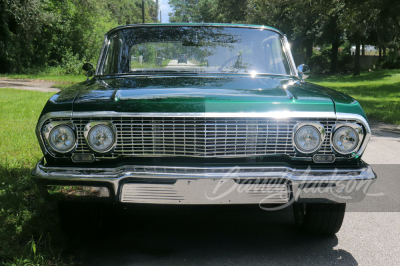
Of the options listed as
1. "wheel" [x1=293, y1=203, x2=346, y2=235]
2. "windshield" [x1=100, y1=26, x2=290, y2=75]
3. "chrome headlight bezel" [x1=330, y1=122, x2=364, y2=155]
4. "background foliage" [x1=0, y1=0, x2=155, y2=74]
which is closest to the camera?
"chrome headlight bezel" [x1=330, y1=122, x2=364, y2=155]

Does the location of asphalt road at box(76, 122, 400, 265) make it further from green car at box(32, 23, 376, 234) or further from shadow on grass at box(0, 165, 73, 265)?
green car at box(32, 23, 376, 234)

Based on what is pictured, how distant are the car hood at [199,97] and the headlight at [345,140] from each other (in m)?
0.16

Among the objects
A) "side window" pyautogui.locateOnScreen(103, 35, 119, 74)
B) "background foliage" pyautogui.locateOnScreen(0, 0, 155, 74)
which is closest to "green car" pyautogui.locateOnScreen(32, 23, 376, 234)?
"side window" pyautogui.locateOnScreen(103, 35, 119, 74)

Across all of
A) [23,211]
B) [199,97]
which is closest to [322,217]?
[199,97]

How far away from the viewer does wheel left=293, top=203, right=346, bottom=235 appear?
122 inches

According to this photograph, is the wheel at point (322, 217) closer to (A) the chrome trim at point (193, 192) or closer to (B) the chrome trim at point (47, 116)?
(A) the chrome trim at point (193, 192)

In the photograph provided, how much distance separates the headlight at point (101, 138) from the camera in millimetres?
2688

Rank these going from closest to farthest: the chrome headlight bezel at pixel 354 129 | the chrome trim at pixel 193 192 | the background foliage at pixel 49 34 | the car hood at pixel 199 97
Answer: the chrome trim at pixel 193 192, the car hood at pixel 199 97, the chrome headlight bezel at pixel 354 129, the background foliage at pixel 49 34

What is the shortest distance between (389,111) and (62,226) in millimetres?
10906

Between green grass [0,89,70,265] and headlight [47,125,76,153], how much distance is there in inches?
25.5

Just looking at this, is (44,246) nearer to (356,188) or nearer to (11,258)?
(11,258)

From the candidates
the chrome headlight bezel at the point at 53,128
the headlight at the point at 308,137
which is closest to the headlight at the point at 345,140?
the headlight at the point at 308,137

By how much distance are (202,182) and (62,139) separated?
3.08 feet

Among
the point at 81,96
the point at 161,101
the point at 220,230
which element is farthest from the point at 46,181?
the point at 220,230
